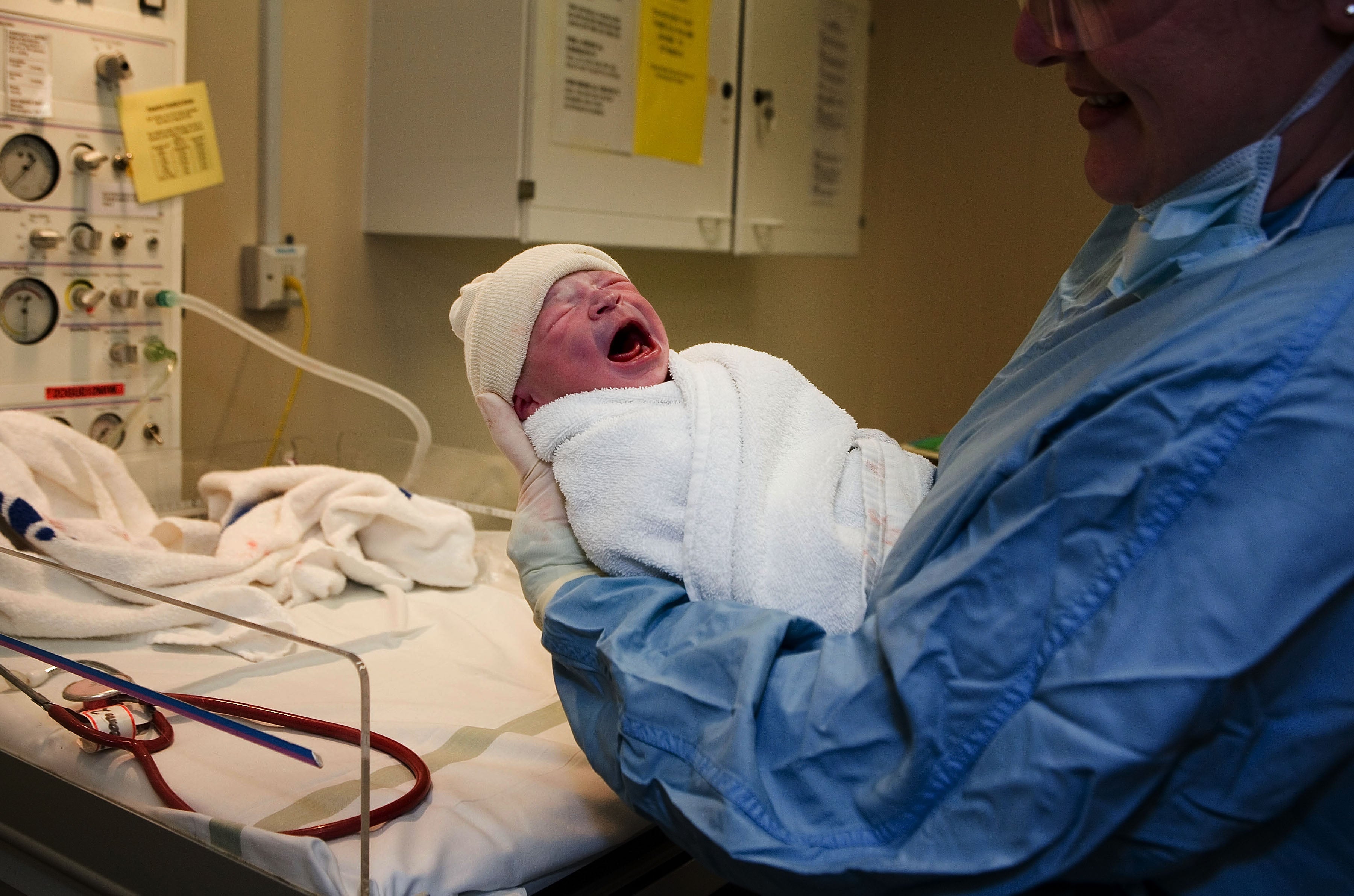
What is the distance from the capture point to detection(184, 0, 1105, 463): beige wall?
5.91 feet

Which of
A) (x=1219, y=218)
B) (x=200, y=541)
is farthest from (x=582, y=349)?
(x=200, y=541)

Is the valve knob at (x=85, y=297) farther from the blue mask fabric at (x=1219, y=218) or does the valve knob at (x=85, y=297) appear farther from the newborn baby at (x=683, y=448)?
the blue mask fabric at (x=1219, y=218)

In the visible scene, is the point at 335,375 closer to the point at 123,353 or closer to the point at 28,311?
the point at 123,353

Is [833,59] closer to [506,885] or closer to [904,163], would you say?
[904,163]

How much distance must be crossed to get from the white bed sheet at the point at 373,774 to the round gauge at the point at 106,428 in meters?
0.52

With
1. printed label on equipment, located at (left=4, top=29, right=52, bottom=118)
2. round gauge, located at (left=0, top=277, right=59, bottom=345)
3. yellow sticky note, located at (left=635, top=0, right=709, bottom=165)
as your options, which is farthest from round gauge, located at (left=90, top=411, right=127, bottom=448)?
yellow sticky note, located at (left=635, top=0, right=709, bottom=165)

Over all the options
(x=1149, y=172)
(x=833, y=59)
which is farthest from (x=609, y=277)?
(x=833, y=59)

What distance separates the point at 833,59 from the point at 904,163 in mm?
646

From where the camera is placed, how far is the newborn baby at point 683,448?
898mm

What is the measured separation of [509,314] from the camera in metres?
1.01

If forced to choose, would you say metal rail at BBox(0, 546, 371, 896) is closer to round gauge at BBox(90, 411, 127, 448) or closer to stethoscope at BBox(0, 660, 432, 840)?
stethoscope at BBox(0, 660, 432, 840)

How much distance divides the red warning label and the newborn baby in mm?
716

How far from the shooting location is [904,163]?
306 centimetres

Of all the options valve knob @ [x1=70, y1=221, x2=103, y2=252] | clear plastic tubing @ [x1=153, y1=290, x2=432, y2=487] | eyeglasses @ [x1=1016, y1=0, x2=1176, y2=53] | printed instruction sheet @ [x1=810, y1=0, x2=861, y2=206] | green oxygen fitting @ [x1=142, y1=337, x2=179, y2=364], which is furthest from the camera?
printed instruction sheet @ [x1=810, y1=0, x2=861, y2=206]
